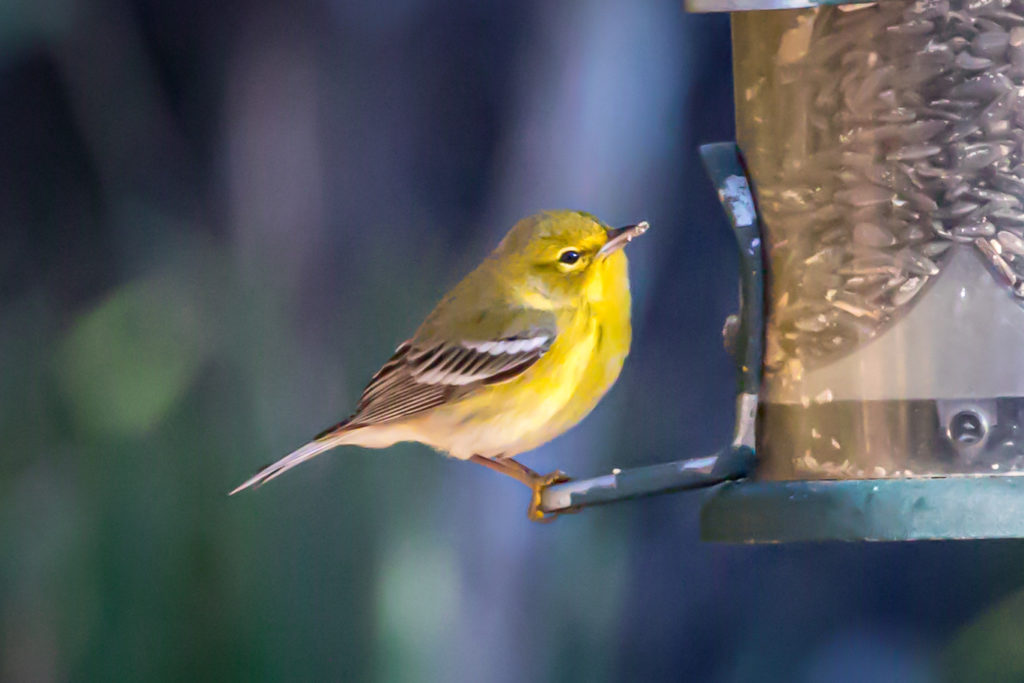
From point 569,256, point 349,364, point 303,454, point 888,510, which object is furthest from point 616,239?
point 349,364

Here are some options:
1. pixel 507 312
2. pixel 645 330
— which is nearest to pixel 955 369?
pixel 507 312

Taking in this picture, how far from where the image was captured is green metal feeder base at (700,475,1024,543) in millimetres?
3059

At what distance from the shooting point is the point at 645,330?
21.3ft

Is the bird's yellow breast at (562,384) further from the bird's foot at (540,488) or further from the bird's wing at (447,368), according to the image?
the bird's foot at (540,488)

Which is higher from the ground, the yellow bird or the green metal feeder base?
the yellow bird

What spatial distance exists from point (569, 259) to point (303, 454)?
86 centimetres

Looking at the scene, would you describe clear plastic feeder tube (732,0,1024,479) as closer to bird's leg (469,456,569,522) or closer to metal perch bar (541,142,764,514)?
metal perch bar (541,142,764,514)

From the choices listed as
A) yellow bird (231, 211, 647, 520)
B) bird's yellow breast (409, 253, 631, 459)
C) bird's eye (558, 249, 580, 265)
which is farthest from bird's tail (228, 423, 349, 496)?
bird's eye (558, 249, 580, 265)

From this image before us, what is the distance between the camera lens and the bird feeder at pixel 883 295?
126 inches

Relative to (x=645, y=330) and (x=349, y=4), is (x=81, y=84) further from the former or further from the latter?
(x=645, y=330)

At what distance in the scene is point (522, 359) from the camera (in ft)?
13.9

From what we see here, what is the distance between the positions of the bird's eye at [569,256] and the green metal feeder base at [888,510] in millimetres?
1135

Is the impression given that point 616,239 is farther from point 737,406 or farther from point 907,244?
point 907,244

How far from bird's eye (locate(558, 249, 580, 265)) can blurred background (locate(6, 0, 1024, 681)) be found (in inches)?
76.4
